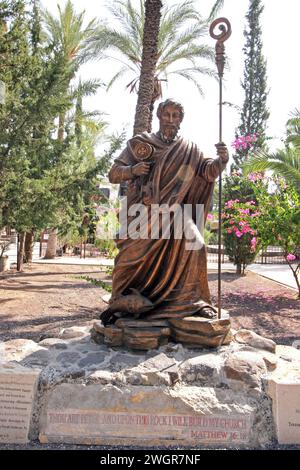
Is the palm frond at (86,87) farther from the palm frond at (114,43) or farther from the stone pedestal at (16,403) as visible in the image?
the stone pedestal at (16,403)

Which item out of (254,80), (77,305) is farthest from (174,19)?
(254,80)

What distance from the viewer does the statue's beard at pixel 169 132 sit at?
12.0ft

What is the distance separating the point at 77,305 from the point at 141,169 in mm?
5678

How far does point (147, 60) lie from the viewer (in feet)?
28.5

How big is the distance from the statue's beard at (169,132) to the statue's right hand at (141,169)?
1.20ft

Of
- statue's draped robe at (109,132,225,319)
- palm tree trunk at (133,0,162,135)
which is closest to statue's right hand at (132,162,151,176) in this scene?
statue's draped robe at (109,132,225,319)

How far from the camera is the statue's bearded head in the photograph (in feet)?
11.8

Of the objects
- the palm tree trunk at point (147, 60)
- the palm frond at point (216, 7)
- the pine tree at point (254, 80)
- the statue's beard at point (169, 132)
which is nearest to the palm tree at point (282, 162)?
the palm tree trunk at point (147, 60)

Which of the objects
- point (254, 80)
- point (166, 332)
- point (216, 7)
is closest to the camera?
point (166, 332)

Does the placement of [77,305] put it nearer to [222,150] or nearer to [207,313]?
[207,313]

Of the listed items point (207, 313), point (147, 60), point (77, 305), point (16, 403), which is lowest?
point (77, 305)

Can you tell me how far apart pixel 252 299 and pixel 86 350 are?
698 cm

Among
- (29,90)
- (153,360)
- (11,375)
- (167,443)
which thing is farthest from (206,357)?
(29,90)
